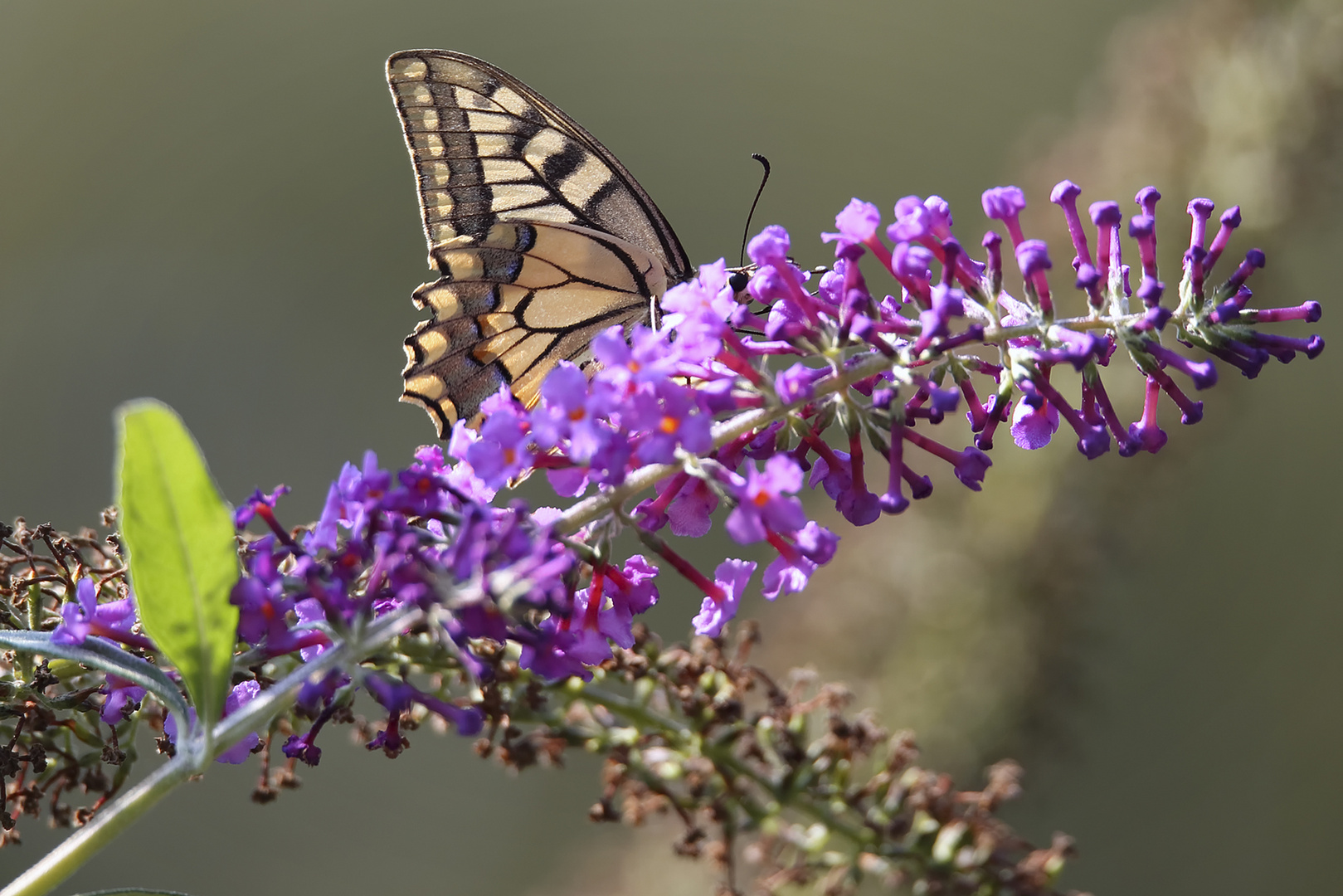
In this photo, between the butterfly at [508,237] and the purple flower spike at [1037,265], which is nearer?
the purple flower spike at [1037,265]

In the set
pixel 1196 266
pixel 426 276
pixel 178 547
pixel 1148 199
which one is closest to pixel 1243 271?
pixel 1196 266

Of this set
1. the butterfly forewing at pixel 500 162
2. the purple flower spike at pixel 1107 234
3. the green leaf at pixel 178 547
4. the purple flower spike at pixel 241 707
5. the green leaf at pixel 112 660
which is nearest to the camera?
the green leaf at pixel 178 547

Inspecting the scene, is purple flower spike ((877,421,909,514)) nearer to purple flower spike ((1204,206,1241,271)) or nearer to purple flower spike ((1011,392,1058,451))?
purple flower spike ((1011,392,1058,451))

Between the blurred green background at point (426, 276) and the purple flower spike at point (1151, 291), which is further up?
the blurred green background at point (426, 276)

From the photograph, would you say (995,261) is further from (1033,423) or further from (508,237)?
(508,237)

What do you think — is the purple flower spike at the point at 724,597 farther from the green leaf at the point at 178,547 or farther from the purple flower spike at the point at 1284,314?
the purple flower spike at the point at 1284,314

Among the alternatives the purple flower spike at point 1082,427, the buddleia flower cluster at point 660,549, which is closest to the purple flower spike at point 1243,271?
the buddleia flower cluster at point 660,549

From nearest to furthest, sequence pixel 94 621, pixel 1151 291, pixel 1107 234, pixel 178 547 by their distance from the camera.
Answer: pixel 178 547 < pixel 94 621 < pixel 1151 291 < pixel 1107 234
